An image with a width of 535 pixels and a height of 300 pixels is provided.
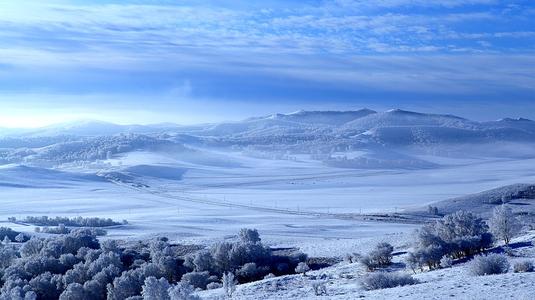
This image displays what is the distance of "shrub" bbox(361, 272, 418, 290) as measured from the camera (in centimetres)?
1791

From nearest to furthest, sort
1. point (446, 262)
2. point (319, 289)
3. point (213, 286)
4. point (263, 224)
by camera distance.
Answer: point (319, 289)
point (446, 262)
point (213, 286)
point (263, 224)

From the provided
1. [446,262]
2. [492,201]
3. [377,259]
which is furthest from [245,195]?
[446,262]

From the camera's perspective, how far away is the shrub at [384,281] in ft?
58.7

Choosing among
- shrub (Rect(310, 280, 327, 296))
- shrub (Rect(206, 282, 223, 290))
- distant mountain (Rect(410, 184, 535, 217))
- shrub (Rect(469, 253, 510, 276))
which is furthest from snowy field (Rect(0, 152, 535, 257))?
shrub (Rect(469, 253, 510, 276))

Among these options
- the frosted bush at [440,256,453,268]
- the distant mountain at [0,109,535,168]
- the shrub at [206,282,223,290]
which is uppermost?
the distant mountain at [0,109,535,168]

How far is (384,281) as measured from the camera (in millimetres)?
18125

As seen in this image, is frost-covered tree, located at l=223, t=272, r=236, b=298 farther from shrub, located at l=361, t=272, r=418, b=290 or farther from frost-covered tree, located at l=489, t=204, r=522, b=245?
frost-covered tree, located at l=489, t=204, r=522, b=245

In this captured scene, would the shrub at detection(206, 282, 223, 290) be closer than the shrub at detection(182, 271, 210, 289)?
Yes

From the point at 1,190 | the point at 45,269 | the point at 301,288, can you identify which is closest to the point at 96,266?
the point at 45,269

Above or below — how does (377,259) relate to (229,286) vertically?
above

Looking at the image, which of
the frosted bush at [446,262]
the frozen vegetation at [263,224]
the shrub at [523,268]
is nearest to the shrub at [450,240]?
the frozen vegetation at [263,224]

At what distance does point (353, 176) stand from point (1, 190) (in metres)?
54.1

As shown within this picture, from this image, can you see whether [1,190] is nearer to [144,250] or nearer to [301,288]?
[144,250]

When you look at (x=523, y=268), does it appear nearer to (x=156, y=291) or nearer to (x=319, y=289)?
(x=319, y=289)
